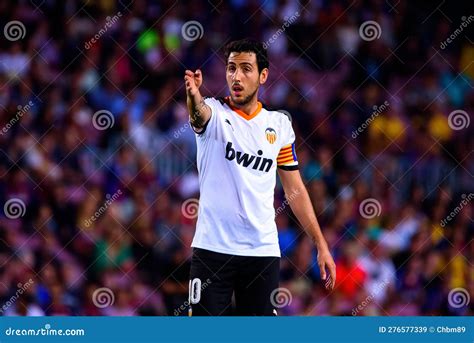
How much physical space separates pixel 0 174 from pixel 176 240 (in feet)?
7.47

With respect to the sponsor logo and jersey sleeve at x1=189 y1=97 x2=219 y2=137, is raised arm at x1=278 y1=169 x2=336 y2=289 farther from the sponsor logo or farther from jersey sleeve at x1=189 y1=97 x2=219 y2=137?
jersey sleeve at x1=189 y1=97 x2=219 y2=137

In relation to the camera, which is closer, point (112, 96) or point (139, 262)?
point (139, 262)

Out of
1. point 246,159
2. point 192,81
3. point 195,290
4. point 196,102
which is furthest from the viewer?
point 246,159

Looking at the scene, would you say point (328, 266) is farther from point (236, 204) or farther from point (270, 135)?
point (270, 135)

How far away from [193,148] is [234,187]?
4811 mm

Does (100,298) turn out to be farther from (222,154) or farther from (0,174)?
(222,154)

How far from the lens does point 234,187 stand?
727 cm

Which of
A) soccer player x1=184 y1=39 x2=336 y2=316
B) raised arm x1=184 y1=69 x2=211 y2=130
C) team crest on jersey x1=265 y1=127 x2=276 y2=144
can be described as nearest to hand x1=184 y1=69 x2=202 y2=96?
raised arm x1=184 y1=69 x2=211 y2=130

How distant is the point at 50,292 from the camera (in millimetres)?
10539

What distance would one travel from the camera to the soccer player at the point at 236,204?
7227 mm

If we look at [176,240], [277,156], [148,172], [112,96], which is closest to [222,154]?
[277,156]

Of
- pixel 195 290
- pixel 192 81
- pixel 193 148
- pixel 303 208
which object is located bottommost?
pixel 193 148

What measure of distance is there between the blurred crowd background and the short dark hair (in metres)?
3.67

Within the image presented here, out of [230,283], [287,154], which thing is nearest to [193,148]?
[287,154]
